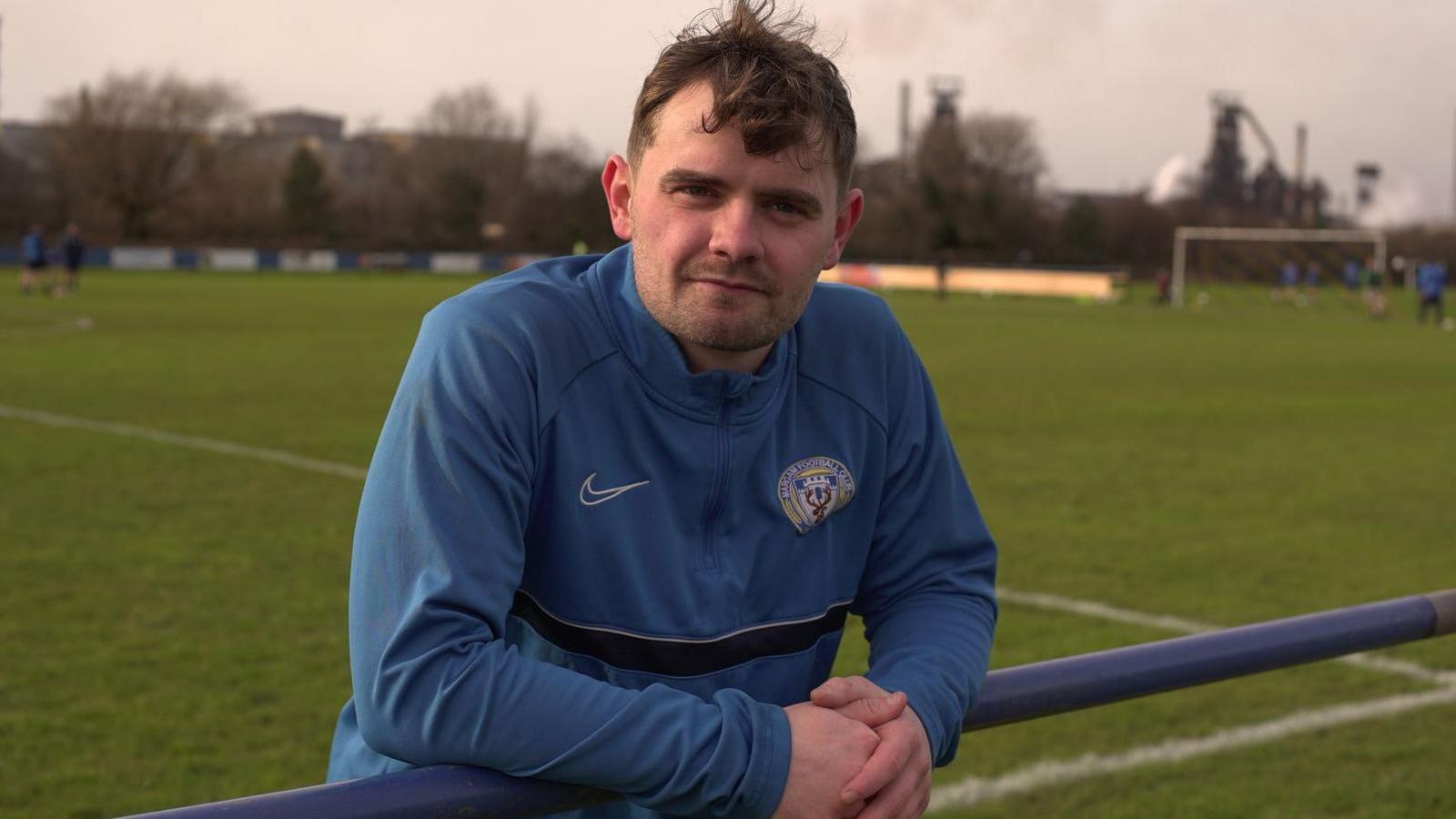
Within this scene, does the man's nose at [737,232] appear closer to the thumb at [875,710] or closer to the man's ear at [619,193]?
the man's ear at [619,193]

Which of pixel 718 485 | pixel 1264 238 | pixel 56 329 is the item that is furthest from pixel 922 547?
pixel 1264 238

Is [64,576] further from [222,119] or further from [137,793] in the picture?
[222,119]

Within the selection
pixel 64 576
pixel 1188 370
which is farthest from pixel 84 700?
pixel 1188 370

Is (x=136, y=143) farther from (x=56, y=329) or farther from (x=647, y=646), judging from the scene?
(x=647, y=646)

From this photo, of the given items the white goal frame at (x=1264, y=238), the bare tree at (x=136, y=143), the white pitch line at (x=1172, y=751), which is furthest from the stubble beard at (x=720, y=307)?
the bare tree at (x=136, y=143)

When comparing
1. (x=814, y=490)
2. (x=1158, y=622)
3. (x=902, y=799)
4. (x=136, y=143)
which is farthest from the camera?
(x=136, y=143)

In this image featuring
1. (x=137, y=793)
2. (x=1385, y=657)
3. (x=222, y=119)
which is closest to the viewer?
(x=137, y=793)

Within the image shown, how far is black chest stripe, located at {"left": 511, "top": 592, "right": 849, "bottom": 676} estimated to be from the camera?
6.78 ft

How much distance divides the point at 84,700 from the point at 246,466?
5.48m

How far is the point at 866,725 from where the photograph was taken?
193 centimetres

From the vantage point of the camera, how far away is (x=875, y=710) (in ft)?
6.38

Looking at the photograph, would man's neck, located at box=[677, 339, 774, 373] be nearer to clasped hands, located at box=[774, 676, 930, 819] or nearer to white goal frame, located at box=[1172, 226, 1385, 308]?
clasped hands, located at box=[774, 676, 930, 819]

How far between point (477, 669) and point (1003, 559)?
6.77m

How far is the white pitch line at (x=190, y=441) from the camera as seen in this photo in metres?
10.9
